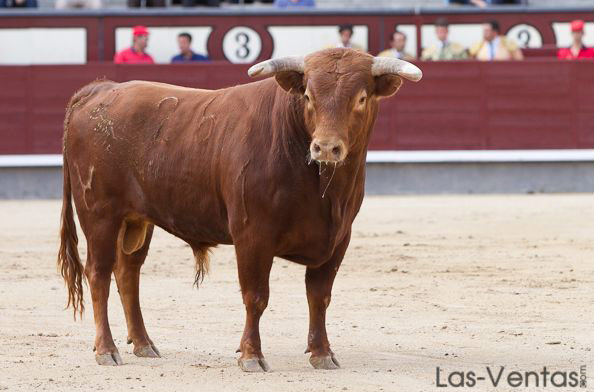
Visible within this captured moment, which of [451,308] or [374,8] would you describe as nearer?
[451,308]

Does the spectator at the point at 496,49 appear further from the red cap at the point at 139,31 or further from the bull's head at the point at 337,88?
the bull's head at the point at 337,88

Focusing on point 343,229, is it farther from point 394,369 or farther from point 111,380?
point 111,380

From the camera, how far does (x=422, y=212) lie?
461 inches

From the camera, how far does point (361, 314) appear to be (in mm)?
6836

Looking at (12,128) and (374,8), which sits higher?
(374,8)

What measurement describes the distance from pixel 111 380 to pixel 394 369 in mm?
1061

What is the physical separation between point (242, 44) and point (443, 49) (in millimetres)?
1902

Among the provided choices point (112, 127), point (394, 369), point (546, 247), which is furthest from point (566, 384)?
point (546, 247)

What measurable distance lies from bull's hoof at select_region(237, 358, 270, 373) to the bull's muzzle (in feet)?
2.84

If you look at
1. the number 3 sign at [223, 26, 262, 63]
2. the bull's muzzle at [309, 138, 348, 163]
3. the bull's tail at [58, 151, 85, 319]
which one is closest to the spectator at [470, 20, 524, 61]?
the number 3 sign at [223, 26, 262, 63]

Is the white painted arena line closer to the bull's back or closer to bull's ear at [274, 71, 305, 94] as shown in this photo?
the bull's back

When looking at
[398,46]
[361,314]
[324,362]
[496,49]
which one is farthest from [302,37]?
[324,362]

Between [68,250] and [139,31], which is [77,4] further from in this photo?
[68,250]

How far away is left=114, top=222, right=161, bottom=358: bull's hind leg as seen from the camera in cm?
590
